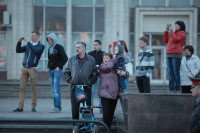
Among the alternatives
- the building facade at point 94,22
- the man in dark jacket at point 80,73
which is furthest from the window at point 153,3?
the man in dark jacket at point 80,73

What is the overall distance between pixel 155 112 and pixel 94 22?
15.5m

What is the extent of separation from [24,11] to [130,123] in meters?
15.9

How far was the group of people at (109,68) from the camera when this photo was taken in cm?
866

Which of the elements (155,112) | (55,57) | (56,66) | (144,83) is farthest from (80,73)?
(55,57)

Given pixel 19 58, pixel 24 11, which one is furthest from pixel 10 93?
pixel 24 11

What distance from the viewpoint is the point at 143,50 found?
9.97 metres

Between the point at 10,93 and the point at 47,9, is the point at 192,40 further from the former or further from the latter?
the point at 10,93

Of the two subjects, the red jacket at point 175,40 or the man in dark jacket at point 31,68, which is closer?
the red jacket at point 175,40

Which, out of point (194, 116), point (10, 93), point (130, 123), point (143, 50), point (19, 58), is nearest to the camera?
point (194, 116)

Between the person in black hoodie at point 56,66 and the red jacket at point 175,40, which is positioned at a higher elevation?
the red jacket at point 175,40

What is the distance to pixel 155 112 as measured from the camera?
8.45 m

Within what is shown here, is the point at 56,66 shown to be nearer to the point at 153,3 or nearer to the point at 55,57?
the point at 55,57

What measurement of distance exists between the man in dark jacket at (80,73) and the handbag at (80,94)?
12 cm

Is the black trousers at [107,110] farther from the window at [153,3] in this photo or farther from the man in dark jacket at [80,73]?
the window at [153,3]
